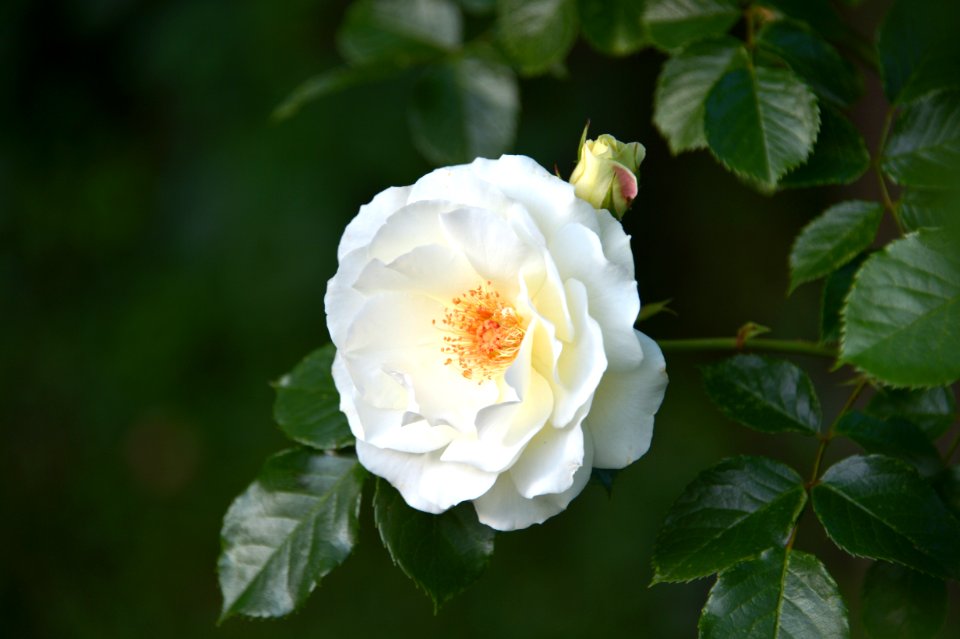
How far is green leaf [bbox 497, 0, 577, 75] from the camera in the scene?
1426mm

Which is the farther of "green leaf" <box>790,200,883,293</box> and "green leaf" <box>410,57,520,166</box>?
"green leaf" <box>410,57,520,166</box>

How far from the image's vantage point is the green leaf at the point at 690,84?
3.81ft

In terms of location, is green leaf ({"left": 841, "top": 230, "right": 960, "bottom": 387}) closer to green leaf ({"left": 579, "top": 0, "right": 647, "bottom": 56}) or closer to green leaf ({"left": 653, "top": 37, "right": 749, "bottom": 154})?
green leaf ({"left": 653, "top": 37, "right": 749, "bottom": 154})

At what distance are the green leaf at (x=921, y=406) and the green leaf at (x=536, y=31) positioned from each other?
68 centimetres

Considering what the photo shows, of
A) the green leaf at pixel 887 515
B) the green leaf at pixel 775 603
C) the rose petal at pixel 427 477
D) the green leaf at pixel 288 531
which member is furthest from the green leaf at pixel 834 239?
the green leaf at pixel 288 531

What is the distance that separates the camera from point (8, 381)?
304cm

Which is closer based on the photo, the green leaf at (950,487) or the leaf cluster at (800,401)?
the leaf cluster at (800,401)

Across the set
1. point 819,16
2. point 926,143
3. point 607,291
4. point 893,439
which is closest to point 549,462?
point 607,291

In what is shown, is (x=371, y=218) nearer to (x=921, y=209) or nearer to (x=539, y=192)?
(x=539, y=192)

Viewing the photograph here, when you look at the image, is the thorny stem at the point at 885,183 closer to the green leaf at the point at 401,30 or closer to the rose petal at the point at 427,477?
the rose petal at the point at 427,477

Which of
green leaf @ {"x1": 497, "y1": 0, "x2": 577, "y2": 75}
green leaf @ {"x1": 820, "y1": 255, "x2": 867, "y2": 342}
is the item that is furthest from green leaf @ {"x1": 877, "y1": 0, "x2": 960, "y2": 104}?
green leaf @ {"x1": 497, "y1": 0, "x2": 577, "y2": 75}

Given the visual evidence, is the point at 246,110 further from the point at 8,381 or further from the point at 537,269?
the point at 537,269

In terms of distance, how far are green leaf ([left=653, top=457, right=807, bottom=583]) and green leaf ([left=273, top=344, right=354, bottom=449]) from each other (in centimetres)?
37

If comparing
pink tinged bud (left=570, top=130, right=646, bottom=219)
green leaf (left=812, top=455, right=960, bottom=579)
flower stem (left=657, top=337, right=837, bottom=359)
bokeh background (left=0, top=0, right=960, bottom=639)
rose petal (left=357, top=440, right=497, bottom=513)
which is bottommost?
bokeh background (left=0, top=0, right=960, bottom=639)
